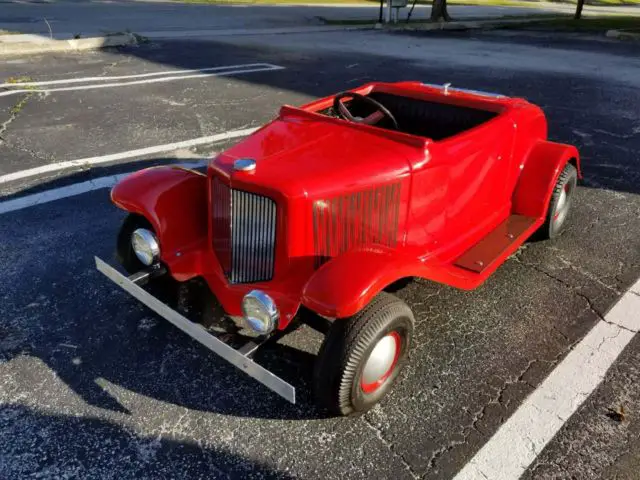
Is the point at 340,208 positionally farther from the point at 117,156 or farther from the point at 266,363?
the point at 117,156

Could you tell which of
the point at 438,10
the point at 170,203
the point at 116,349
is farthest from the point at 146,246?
the point at 438,10

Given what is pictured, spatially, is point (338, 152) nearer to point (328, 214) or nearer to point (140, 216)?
point (328, 214)

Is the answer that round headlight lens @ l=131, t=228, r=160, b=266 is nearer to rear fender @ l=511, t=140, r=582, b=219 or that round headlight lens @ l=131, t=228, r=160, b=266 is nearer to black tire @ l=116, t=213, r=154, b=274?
black tire @ l=116, t=213, r=154, b=274

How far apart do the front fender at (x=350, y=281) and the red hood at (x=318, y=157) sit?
0.39 metres

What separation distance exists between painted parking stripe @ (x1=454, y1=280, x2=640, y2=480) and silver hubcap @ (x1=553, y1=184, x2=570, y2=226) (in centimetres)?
92

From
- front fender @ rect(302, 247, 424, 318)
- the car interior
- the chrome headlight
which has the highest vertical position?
the car interior

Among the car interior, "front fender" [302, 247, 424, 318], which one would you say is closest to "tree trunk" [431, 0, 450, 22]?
the car interior

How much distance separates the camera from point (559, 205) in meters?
4.06

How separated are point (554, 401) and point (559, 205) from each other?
1.92m

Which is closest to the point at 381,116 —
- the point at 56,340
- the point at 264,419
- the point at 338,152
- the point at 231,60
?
the point at 338,152

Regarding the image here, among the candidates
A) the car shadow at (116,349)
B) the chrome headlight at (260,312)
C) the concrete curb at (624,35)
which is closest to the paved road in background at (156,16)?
the concrete curb at (624,35)

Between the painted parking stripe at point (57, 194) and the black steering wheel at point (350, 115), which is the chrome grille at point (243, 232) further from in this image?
the painted parking stripe at point (57, 194)

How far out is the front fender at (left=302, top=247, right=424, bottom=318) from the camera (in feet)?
7.31

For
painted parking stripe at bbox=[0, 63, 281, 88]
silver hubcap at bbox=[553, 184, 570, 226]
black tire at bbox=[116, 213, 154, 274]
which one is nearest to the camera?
black tire at bbox=[116, 213, 154, 274]
